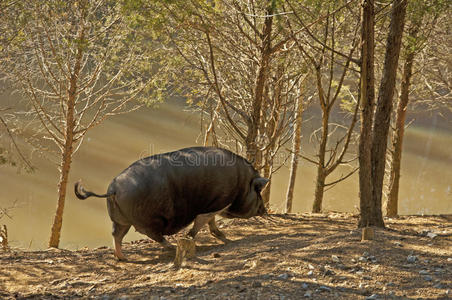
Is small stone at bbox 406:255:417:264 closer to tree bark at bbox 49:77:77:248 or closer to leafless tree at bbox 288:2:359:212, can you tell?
leafless tree at bbox 288:2:359:212

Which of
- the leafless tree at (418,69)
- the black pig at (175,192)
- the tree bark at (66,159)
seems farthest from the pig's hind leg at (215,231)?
the leafless tree at (418,69)

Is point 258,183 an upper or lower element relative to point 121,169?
lower

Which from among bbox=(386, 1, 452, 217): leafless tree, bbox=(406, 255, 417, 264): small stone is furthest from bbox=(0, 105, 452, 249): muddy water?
bbox=(406, 255, 417, 264): small stone

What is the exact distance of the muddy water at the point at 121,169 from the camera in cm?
2600

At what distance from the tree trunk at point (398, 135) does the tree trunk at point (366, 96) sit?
18.1ft

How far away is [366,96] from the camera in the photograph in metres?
7.36

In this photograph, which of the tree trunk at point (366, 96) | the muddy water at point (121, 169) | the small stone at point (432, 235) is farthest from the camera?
the muddy water at point (121, 169)

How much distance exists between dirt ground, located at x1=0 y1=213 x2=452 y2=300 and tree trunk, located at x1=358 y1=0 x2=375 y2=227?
31.3 inches

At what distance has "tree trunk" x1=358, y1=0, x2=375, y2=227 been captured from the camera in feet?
23.6

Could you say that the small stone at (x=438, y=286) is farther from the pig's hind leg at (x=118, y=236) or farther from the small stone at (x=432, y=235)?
the pig's hind leg at (x=118, y=236)

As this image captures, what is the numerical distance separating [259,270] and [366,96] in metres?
3.33

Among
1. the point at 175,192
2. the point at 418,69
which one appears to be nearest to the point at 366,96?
the point at 175,192

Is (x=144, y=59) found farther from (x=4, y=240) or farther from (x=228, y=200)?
(x=228, y=200)

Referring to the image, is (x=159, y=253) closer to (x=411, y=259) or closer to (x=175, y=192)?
(x=175, y=192)
